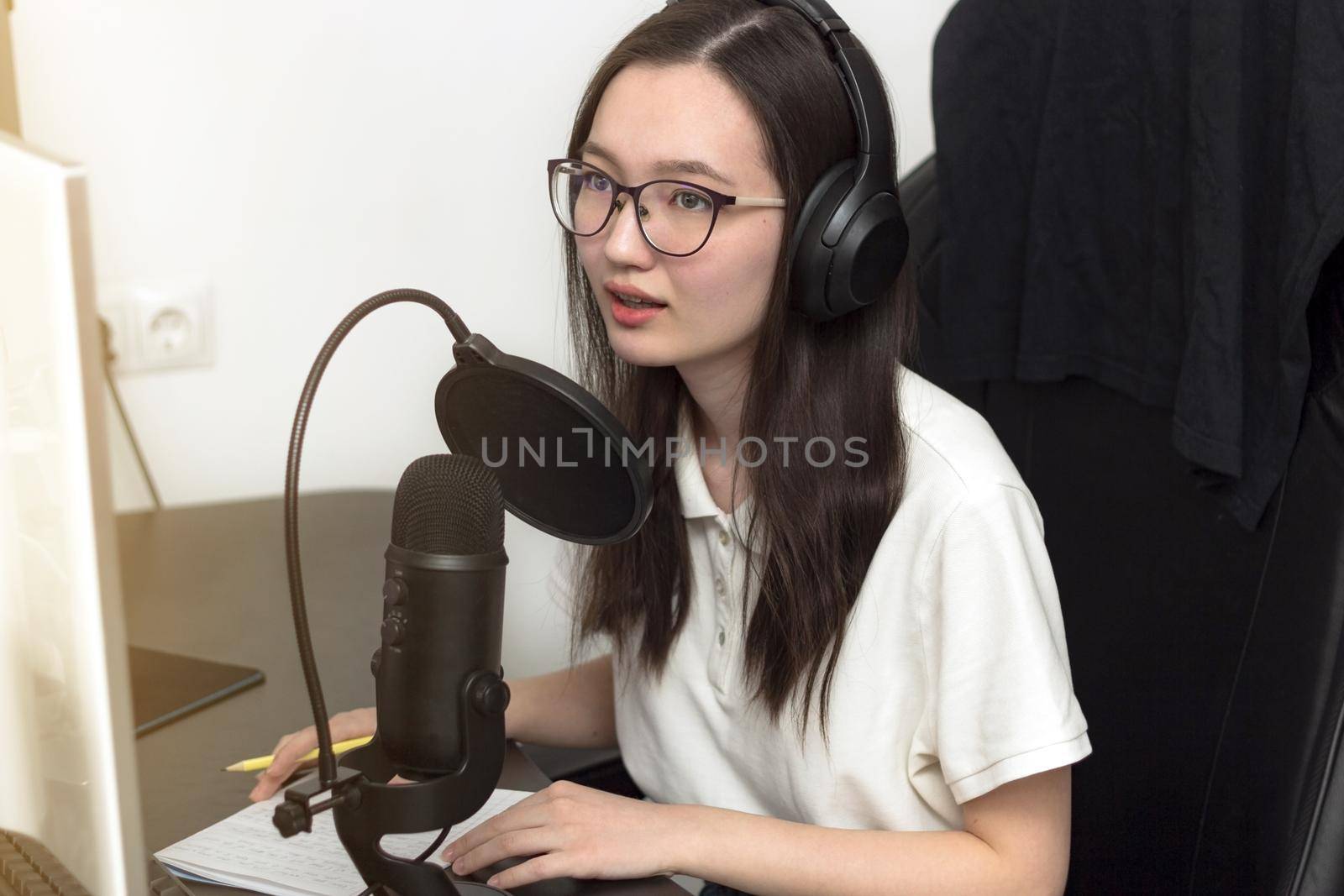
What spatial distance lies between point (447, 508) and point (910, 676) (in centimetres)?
43

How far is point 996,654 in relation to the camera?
0.85 meters

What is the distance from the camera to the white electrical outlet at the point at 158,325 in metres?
1.38

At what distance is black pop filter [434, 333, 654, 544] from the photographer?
684 mm

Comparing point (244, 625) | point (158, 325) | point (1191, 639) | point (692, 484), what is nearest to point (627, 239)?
point (692, 484)

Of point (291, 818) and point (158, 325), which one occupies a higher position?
point (158, 325)

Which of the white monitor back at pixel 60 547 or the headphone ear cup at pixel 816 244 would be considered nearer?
the white monitor back at pixel 60 547

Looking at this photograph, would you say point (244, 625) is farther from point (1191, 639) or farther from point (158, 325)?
point (1191, 639)

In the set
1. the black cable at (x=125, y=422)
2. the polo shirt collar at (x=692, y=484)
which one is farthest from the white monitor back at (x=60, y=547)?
the black cable at (x=125, y=422)

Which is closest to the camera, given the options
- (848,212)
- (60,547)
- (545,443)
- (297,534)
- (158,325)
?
(60,547)

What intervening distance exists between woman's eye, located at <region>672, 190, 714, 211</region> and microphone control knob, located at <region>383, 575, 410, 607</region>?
347 millimetres

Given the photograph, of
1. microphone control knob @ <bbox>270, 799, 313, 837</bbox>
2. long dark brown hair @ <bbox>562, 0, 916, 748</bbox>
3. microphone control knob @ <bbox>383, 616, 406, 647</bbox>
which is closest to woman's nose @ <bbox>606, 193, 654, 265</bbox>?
long dark brown hair @ <bbox>562, 0, 916, 748</bbox>

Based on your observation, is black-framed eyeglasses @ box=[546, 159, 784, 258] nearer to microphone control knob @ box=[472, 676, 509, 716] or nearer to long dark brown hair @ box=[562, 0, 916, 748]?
long dark brown hair @ box=[562, 0, 916, 748]

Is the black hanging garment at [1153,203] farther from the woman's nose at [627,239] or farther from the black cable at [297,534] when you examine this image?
the black cable at [297,534]

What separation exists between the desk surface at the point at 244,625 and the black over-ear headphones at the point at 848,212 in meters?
0.42
